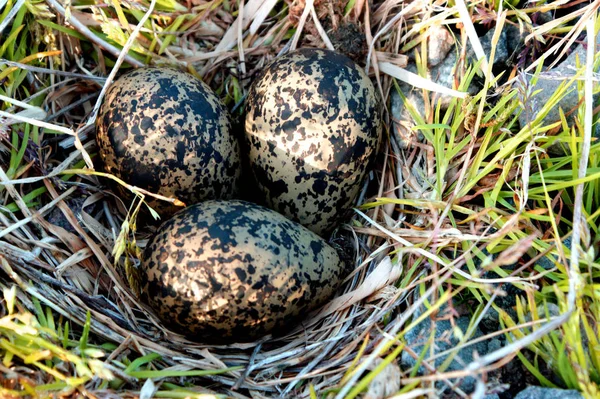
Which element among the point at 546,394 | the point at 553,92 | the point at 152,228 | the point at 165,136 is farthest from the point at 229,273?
the point at 553,92

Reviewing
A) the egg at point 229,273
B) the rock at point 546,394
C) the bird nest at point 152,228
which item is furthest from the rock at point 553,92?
the egg at point 229,273

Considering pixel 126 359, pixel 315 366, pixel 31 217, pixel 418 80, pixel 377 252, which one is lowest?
pixel 315 366

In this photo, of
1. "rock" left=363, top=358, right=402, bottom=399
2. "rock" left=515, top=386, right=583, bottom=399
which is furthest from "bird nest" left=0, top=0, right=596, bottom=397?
"rock" left=515, top=386, right=583, bottom=399

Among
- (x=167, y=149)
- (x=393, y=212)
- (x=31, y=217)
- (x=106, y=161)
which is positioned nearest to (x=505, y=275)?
(x=393, y=212)

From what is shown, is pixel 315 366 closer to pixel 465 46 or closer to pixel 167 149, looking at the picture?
pixel 167 149

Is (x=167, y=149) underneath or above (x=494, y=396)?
above

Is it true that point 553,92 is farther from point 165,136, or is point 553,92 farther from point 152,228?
point 152,228

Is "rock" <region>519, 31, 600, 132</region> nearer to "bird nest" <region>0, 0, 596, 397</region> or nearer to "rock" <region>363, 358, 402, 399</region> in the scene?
"bird nest" <region>0, 0, 596, 397</region>
